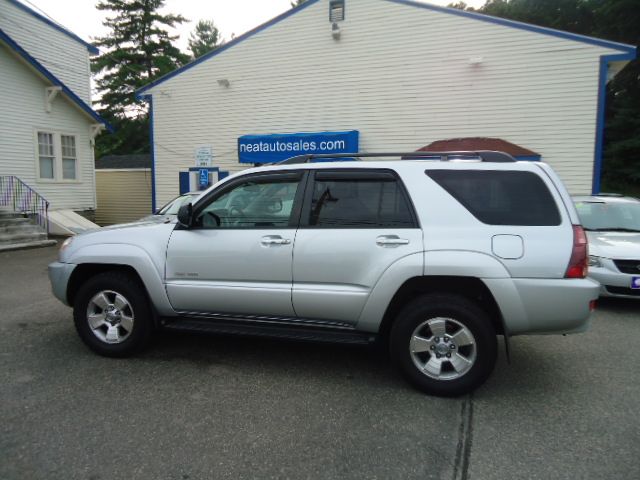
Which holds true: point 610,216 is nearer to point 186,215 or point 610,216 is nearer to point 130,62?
point 186,215

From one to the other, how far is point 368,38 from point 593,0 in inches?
929

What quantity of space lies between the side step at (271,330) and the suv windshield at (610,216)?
191 inches

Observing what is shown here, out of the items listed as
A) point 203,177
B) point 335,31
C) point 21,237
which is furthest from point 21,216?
point 335,31

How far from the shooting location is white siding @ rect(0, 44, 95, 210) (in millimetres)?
13797

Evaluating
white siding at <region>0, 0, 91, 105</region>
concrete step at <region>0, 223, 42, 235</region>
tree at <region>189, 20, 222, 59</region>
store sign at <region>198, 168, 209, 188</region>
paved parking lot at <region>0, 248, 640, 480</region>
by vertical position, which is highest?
tree at <region>189, 20, 222, 59</region>

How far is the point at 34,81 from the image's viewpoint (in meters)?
14.7

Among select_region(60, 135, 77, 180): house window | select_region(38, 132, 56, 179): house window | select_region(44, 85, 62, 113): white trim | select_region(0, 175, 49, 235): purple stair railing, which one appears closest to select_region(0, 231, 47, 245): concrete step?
select_region(0, 175, 49, 235): purple stair railing

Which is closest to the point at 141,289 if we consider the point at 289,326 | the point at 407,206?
the point at 289,326

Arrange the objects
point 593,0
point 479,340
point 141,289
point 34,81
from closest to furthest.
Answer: point 479,340 < point 141,289 < point 34,81 < point 593,0

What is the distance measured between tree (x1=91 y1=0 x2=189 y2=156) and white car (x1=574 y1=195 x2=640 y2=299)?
3561 cm

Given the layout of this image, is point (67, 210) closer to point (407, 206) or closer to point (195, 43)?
point (407, 206)

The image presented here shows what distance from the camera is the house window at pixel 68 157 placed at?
15891 mm

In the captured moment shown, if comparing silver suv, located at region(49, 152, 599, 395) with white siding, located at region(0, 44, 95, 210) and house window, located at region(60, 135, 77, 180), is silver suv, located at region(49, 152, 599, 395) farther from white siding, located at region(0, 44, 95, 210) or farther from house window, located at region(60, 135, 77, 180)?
house window, located at region(60, 135, 77, 180)

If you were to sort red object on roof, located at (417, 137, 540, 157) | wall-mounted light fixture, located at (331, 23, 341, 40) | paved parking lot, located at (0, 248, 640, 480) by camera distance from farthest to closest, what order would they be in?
wall-mounted light fixture, located at (331, 23, 341, 40), red object on roof, located at (417, 137, 540, 157), paved parking lot, located at (0, 248, 640, 480)
